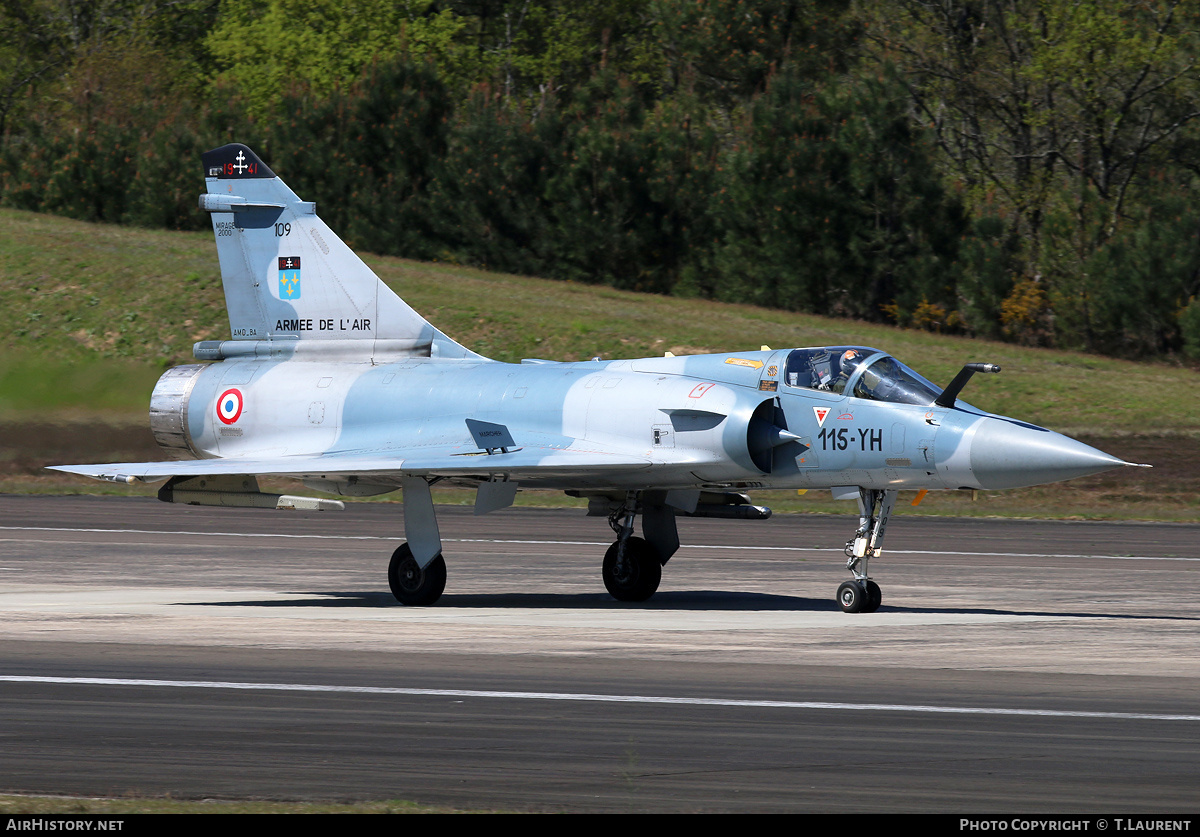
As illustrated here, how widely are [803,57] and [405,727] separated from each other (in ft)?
162

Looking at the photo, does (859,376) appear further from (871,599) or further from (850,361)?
(871,599)

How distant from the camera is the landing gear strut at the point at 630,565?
17.3m

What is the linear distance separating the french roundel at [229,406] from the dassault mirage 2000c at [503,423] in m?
0.02

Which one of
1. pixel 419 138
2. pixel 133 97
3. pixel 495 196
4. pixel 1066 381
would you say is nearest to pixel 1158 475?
pixel 1066 381

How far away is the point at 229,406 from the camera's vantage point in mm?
18188

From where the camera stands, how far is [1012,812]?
7066mm

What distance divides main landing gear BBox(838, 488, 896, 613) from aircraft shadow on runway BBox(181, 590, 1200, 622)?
0.23 m

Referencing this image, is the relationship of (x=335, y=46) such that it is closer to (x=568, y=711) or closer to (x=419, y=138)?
(x=419, y=138)

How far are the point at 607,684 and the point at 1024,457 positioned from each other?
17.9ft

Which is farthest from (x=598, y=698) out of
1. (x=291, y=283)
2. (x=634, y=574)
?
(x=291, y=283)

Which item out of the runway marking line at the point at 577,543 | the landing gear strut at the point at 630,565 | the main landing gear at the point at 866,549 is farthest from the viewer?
the runway marking line at the point at 577,543

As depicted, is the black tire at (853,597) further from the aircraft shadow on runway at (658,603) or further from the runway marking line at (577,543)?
the runway marking line at (577,543)

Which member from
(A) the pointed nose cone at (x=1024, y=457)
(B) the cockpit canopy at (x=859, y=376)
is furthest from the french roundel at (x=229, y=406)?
(A) the pointed nose cone at (x=1024, y=457)

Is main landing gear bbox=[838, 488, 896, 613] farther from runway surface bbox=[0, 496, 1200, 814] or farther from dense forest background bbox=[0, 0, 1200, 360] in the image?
dense forest background bbox=[0, 0, 1200, 360]
